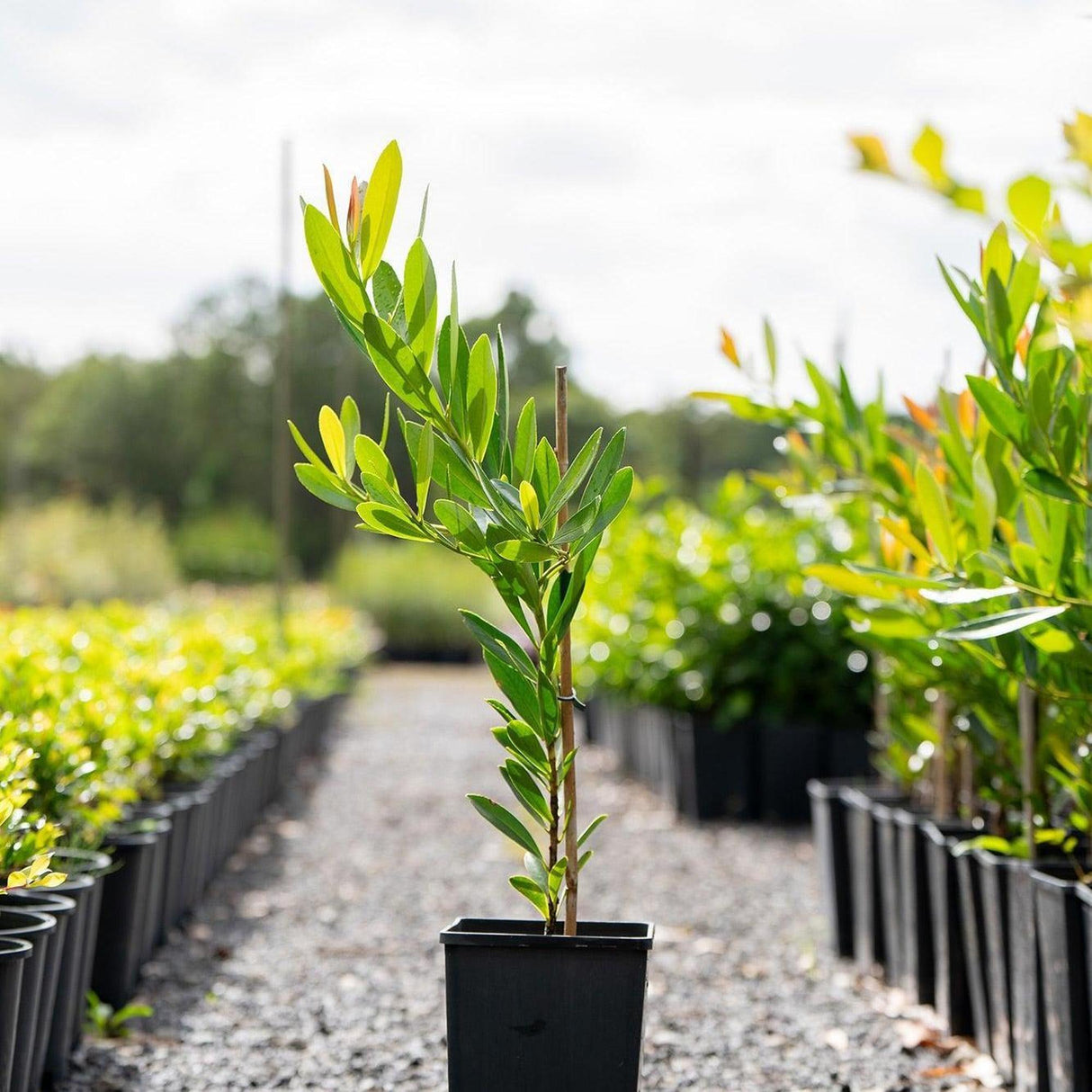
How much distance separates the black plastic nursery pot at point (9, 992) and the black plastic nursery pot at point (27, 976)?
43mm

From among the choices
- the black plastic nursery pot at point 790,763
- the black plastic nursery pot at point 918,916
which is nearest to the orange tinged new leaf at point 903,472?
the black plastic nursery pot at point 918,916

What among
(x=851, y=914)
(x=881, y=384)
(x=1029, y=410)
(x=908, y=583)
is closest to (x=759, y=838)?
(x=851, y=914)

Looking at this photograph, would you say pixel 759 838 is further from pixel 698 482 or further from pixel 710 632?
pixel 698 482

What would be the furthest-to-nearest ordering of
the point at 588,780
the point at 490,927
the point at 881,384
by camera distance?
the point at 588,780, the point at 881,384, the point at 490,927

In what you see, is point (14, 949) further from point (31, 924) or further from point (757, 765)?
point (757, 765)

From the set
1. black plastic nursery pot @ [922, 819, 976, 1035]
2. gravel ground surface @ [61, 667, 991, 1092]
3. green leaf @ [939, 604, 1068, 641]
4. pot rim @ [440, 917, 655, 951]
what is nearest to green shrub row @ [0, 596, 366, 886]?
gravel ground surface @ [61, 667, 991, 1092]

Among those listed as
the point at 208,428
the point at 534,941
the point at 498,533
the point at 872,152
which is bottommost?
the point at 534,941

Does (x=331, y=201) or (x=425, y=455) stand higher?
(x=331, y=201)

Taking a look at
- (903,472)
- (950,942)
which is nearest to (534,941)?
(903,472)

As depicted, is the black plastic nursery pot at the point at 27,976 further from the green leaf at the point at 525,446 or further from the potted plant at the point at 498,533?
the green leaf at the point at 525,446

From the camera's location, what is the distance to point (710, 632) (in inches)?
220

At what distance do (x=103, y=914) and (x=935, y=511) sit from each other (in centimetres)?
205

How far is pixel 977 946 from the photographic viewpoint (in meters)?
2.62

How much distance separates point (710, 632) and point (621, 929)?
3760mm
